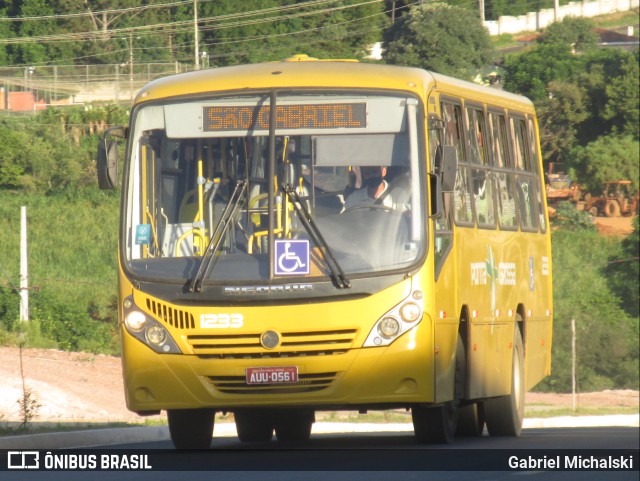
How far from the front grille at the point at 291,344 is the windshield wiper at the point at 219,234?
0.46 metres

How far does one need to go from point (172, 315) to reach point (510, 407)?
18.0ft

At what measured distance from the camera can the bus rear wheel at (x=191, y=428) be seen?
14.0 m

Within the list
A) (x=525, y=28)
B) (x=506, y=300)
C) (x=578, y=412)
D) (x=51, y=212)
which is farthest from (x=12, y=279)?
(x=525, y=28)

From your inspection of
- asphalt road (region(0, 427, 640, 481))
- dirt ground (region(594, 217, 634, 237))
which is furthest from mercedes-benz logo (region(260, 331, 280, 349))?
dirt ground (region(594, 217, 634, 237))

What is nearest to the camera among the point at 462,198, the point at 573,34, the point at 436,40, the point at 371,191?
the point at 371,191

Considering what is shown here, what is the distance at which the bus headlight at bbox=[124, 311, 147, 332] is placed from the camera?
12.8 m

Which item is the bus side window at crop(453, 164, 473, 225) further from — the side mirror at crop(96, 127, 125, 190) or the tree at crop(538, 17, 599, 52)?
the tree at crop(538, 17, 599, 52)

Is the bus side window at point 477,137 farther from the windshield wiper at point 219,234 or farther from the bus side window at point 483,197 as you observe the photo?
the windshield wiper at point 219,234

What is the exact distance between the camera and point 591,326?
51.5 meters

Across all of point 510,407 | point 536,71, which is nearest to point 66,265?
point 510,407

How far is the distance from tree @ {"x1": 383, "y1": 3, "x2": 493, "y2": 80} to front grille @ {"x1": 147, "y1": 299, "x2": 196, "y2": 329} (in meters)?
56.4

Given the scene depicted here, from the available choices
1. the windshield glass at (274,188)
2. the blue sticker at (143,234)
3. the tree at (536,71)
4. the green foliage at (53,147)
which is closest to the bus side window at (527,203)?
the windshield glass at (274,188)

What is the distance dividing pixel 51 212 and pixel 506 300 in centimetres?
3453

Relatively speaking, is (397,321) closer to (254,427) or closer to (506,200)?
(506,200)
